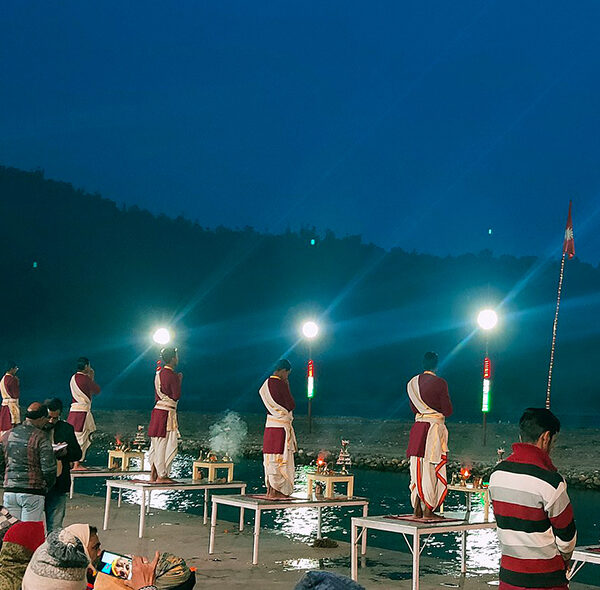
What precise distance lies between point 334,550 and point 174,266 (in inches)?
3030

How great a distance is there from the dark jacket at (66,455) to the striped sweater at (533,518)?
6437mm

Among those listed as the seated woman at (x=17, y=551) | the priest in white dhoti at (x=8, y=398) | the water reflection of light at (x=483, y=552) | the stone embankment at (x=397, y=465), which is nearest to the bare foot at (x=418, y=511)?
the water reflection of light at (x=483, y=552)

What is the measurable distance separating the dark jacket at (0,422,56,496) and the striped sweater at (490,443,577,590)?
509cm

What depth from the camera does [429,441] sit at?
33.4 feet

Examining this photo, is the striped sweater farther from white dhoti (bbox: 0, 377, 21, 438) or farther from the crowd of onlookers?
white dhoti (bbox: 0, 377, 21, 438)

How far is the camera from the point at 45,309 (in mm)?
81812

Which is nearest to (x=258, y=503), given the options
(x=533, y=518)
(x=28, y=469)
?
(x=28, y=469)

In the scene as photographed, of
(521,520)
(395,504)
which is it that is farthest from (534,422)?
(395,504)

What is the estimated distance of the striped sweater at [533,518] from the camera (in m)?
5.52

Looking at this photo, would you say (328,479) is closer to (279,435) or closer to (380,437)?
(279,435)

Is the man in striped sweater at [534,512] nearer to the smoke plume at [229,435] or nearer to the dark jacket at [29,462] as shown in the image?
the dark jacket at [29,462]

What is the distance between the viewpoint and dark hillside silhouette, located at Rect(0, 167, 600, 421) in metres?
68.4

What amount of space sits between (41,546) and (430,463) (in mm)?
6171

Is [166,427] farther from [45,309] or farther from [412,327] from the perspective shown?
[45,309]
